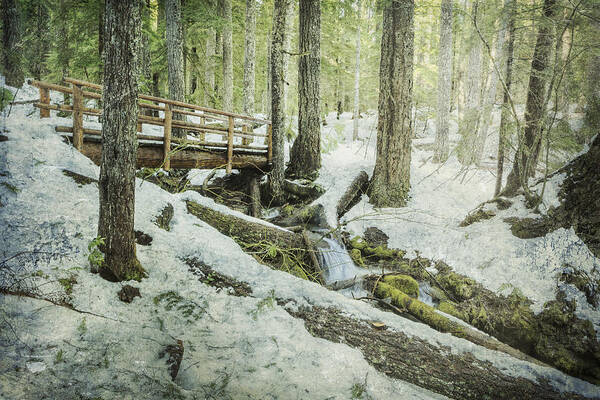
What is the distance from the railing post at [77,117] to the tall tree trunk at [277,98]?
428 centimetres

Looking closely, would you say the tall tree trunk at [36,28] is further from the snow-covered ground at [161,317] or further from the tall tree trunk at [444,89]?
the tall tree trunk at [444,89]

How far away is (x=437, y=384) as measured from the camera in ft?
8.07

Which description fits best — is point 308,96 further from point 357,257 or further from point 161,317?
point 161,317

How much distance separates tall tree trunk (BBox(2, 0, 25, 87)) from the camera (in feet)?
33.4

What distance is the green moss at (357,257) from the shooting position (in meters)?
6.07

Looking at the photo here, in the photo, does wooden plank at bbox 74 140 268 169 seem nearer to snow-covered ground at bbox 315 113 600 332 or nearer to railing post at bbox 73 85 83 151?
railing post at bbox 73 85 83 151

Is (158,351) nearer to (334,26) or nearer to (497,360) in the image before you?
(497,360)

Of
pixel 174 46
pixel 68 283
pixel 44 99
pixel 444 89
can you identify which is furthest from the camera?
pixel 444 89

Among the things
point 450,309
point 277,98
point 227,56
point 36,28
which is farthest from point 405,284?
point 36,28

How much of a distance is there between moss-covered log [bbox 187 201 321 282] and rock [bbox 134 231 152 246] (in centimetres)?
125

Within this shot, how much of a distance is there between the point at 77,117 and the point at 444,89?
39.4 ft

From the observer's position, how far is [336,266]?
5781 millimetres

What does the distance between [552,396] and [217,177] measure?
9697 mm

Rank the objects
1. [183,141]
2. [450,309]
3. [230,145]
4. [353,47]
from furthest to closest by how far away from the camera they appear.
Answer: [353,47], [230,145], [183,141], [450,309]
